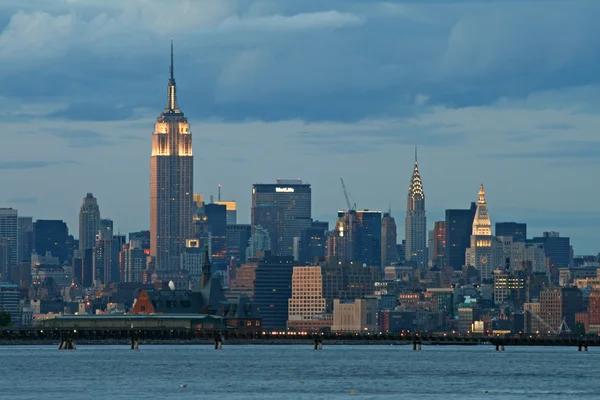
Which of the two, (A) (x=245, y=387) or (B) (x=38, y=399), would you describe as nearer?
(B) (x=38, y=399)

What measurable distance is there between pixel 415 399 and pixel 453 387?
18072 mm

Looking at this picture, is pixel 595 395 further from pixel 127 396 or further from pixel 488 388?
pixel 127 396

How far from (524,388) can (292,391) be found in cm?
2234

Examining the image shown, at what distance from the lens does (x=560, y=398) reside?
182500mm

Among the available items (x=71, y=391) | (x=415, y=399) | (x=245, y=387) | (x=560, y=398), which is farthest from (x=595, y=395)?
(x=71, y=391)

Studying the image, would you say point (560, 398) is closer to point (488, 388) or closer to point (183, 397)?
point (488, 388)

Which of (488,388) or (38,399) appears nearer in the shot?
(38,399)

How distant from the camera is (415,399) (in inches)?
7082

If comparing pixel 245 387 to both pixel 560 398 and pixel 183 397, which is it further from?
pixel 560 398

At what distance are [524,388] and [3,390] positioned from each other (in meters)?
47.6

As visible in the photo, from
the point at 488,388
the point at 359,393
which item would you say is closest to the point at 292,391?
the point at 359,393

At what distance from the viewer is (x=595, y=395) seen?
18750cm

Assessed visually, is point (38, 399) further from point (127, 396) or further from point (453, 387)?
point (453, 387)

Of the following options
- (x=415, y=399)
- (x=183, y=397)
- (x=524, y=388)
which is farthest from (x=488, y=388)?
(x=183, y=397)
